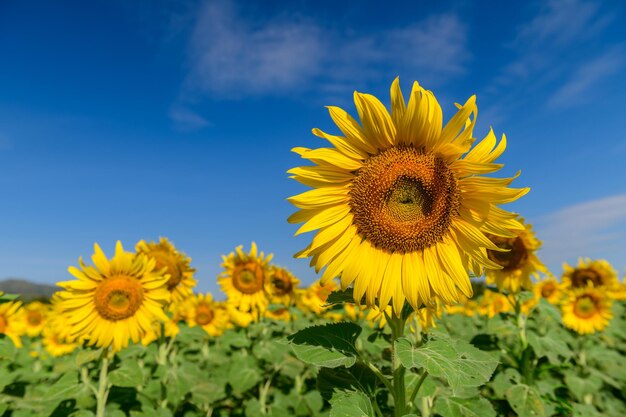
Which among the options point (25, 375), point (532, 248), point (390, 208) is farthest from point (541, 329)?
point (25, 375)

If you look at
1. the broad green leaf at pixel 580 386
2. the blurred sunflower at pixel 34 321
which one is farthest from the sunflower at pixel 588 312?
the blurred sunflower at pixel 34 321

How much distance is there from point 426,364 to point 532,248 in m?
4.25

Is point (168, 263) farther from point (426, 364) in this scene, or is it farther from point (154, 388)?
point (426, 364)

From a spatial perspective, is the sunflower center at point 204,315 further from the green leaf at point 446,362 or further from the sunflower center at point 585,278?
the green leaf at point 446,362

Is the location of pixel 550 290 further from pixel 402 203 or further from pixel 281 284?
pixel 402 203

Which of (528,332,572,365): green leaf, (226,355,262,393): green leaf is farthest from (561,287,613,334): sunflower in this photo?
(226,355,262,393): green leaf

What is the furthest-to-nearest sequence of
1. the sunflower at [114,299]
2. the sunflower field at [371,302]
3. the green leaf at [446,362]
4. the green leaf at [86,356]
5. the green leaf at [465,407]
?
the sunflower at [114,299] → the green leaf at [86,356] → the green leaf at [465,407] → the sunflower field at [371,302] → the green leaf at [446,362]

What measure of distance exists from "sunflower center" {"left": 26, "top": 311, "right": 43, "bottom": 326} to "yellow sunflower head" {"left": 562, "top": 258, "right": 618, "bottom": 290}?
473 inches

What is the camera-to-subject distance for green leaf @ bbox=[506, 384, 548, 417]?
418 centimetres

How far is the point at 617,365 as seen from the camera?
843 cm

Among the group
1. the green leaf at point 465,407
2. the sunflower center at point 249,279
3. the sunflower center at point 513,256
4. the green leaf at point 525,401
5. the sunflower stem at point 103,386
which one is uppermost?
the sunflower center at point 513,256

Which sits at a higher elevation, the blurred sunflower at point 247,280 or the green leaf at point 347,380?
the blurred sunflower at point 247,280

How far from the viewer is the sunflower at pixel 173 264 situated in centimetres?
645

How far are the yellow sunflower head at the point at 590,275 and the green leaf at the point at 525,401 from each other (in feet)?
19.3
